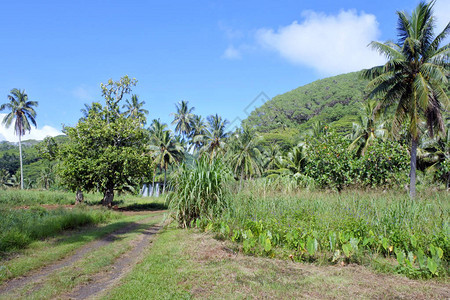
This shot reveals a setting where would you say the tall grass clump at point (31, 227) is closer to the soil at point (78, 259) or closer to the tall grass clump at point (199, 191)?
the soil at point (78, 259)

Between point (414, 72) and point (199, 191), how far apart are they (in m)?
13.9

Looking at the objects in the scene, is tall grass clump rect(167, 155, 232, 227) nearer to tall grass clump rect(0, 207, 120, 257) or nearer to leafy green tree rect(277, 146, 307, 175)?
tall grass clump rect(0, 207, 120, 257)

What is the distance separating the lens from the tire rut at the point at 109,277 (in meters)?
4.66

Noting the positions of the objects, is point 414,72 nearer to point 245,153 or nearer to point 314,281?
point 314,281

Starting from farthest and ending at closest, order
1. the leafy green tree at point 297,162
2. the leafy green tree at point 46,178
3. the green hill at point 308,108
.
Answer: the leafy green tree at point 46,178
the green hill at point 308,108
the leafy green tree at point 297,162

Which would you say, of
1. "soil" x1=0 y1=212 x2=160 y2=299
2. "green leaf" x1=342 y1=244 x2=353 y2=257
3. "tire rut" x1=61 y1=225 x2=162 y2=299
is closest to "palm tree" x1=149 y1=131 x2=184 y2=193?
A: "soil" x1=0 y1=212 x2=160 y2=299

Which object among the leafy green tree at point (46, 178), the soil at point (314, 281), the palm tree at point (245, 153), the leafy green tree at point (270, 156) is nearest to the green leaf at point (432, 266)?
the soil at point (314, 281)

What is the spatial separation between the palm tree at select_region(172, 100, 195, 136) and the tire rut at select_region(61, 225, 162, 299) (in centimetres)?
3926

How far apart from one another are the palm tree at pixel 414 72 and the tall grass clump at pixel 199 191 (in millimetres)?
10644

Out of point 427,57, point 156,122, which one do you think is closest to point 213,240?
point 427,57

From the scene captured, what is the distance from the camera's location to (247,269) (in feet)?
17.4

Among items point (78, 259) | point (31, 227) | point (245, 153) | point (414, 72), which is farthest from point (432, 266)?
point (245, 153)

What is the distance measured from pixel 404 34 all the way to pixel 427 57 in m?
1.87

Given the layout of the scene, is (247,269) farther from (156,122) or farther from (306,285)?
(156,122)
